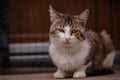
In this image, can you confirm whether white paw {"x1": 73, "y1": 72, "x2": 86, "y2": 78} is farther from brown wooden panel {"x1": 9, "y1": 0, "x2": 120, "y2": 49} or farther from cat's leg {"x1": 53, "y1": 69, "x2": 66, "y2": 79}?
brown wooden panel {"x1": 9, "y1": 0, "x2": 120, "y2": 49}

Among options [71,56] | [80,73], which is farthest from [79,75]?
[71,56]

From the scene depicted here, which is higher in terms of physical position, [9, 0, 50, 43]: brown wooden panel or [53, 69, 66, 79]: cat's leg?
[9, 0, 50, 43]: brown wooden panel

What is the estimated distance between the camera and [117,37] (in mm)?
3684

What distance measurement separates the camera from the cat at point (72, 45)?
2.62 metres

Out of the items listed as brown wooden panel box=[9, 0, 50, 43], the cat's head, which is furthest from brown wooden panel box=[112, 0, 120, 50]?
the cat's head

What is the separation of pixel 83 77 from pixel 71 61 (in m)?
0.15

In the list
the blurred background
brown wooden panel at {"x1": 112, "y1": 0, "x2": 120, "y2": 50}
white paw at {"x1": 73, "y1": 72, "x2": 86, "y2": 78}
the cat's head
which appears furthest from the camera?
brown wooden panel at {"x1": 112, "y1": 0, "x2": 120, "y2": 50}

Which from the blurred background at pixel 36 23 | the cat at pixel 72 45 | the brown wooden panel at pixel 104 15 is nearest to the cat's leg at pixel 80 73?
the cat at pixel 72 45

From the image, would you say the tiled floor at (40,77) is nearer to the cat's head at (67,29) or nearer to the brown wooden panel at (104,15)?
the cat's head at (67,29)

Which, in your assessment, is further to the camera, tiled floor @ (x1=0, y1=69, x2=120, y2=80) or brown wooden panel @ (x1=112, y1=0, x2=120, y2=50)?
brown wooden panel @ (x1=112, y1=0, x2=120, y2=50)

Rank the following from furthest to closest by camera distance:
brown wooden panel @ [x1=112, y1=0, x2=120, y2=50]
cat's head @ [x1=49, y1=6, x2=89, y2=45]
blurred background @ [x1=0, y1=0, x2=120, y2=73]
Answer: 1. brown wooden panel @ [x1=112, y1=0, x2=120, y2=50]
2. blurred background @ [x1=0, y1=0, x2=120, y2=73]
3. cat's head @ [x1=49, y1=6, x2=89, y2=45]

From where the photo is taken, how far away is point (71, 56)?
8.95ft

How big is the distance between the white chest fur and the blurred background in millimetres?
731

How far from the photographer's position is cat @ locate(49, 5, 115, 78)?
8.60 ft
